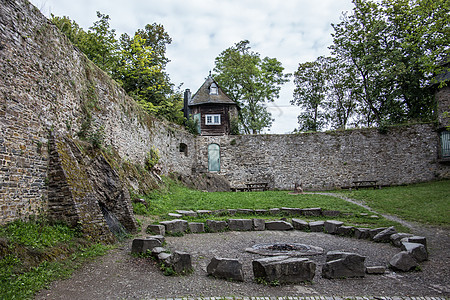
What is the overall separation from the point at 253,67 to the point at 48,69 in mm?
25818

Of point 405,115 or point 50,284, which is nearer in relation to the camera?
point 50,284

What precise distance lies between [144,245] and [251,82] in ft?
91.9

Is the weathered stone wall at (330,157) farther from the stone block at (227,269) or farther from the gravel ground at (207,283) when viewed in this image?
the stone block at (227,269)

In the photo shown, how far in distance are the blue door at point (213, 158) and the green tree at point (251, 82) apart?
858 centimetres

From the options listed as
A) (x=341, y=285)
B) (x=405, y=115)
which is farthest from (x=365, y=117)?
(x=341, y=285)

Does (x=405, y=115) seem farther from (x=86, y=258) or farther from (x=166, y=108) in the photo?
(x=86, y=258)

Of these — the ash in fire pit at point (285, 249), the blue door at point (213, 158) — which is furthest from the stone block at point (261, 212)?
the blue door at point (213, 158)

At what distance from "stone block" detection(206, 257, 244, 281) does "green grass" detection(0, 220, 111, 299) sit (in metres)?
2.49

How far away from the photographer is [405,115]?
2572 centimetres

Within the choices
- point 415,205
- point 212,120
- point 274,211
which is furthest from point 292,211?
point 212,120

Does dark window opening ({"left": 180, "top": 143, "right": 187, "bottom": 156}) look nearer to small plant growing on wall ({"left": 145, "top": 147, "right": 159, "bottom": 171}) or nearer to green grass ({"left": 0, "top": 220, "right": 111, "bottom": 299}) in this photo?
small plant growing on wall ({"left": 145, "top": 147, "right": 159, "bottom": 171})

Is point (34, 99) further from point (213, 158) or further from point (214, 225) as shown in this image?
point (213, 158)

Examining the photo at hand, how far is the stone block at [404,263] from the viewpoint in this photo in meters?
5.71

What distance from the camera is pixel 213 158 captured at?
24391 mm
